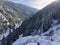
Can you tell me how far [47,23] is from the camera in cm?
4131

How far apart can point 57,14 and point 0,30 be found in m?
126

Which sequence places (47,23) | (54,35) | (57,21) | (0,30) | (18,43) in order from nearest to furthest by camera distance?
(54,35) → (18,43) → (57,21) → (47,23) → (0,30)

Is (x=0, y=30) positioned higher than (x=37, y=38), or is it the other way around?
(x=37, y=38)

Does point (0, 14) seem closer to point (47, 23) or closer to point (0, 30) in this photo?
point (0, 30)

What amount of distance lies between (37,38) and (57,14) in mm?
8936

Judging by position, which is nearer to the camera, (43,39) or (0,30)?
(43,39)

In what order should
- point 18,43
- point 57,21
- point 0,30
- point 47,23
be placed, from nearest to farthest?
point 18,43
point 57,21
point 47,23
point 0,30

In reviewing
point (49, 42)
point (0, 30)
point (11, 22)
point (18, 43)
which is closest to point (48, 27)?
point (18, 43)

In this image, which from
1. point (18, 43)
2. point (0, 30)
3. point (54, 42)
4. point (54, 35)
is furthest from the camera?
point (0, 30)

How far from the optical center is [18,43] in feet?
114

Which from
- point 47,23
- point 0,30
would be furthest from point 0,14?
point 47,23

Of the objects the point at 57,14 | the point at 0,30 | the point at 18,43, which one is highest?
the point at 57,14

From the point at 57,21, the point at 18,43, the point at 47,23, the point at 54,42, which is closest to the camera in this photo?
the point at 54,42

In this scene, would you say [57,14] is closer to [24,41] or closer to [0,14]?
[24,41]
